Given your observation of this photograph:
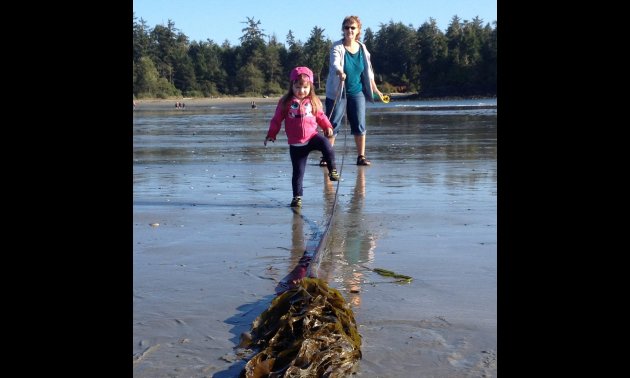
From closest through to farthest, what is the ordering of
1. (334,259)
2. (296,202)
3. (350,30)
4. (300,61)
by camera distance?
(334,259), (296,202), (350,30), (300,61)

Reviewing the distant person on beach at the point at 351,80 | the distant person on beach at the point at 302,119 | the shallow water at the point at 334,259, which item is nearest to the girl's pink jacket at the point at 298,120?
the distant person on beach at the point at 302,119

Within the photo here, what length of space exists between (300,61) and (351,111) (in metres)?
109

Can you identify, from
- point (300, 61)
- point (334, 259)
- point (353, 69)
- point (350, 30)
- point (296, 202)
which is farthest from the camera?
point (300, 61)

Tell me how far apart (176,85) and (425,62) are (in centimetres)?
3445

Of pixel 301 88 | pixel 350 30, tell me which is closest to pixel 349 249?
pixel 301 88

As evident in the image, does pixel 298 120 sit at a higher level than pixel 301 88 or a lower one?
lower

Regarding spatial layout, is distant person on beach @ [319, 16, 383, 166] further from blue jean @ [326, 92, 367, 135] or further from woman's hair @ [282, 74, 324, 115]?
woman's hair @ [282, 74, 324, 115]

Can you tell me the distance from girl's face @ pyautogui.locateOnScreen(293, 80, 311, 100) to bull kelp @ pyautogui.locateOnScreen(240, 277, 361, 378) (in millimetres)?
3862

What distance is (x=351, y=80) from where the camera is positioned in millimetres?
9867

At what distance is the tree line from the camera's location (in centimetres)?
9238

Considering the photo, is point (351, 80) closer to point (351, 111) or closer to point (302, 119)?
point (351, 111)
